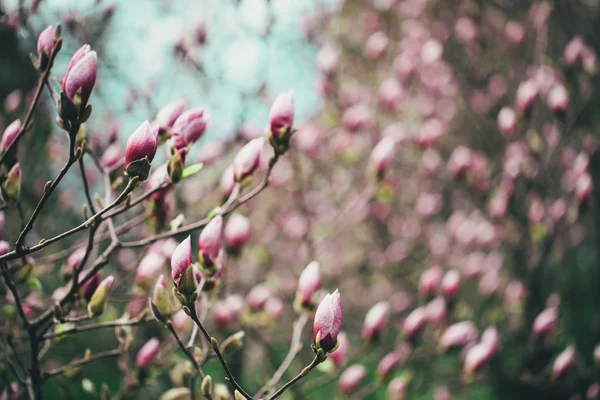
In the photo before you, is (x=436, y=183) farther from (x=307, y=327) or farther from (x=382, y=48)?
(x=307, y=327)

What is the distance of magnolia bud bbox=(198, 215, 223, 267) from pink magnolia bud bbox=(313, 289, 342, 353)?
0.91ft

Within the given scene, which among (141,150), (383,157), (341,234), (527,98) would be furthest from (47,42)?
(341,234)

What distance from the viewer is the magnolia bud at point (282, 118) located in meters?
0.97

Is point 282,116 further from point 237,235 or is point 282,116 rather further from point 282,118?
point 237,235

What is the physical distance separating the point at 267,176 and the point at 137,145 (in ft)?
1.14

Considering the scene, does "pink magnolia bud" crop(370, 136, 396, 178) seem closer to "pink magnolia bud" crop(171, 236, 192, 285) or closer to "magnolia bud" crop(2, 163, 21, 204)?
"pink magnolia bud" crop(171, 236, 192, 285)

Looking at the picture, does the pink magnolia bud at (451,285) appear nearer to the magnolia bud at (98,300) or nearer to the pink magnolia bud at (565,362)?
the pink magnolia bud at (565,362)

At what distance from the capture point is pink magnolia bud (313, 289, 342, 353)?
2.51 feet

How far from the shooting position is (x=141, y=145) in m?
0.75

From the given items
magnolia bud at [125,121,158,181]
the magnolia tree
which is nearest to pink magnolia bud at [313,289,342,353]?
the magnolia tree

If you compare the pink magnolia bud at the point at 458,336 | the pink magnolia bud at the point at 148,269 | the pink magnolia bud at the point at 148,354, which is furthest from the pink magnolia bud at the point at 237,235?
the pink magnolia bud at the point at 458,336

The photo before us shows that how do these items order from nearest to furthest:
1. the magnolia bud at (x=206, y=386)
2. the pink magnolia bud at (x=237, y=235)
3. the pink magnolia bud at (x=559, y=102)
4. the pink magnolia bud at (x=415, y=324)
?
1. the magnolia bud at (x=206, y=386)
2. the pink magnolia bud at (x=237, y=235)
3. the pink magnolia bud at (x=415, y=324)
4. the pink magnolia bud at (x=559, y=102)

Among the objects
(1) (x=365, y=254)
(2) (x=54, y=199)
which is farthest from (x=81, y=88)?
(1) (x=365, y=254)

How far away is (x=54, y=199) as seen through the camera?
238 cm
